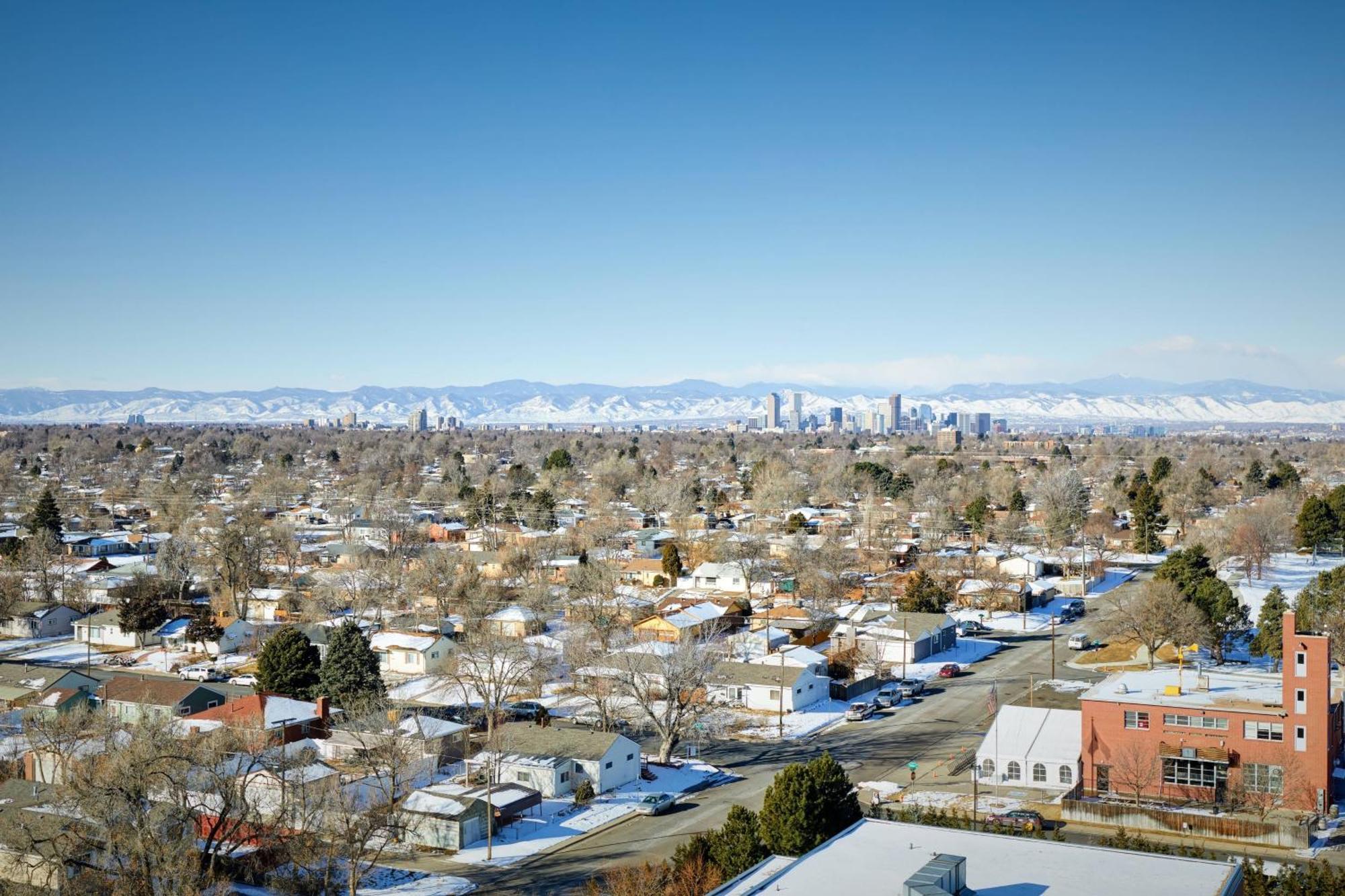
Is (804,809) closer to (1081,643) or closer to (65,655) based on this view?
(1081,643)

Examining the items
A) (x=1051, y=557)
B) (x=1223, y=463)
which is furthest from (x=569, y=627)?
(x=1223, y=463)

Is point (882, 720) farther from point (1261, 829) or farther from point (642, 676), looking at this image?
point (1261, 829)

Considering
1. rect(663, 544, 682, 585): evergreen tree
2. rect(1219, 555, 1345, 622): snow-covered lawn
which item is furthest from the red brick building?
rect(663, 544, 682, 585): evergreen tree

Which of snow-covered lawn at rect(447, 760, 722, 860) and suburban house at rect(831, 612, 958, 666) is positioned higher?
suburban house at rect(831, 612, 958, 666)

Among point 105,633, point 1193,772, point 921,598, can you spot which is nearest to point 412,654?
point 105,633

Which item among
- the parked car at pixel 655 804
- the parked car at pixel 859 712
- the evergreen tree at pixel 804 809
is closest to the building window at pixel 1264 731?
the evergreen tree at pixel 804 809

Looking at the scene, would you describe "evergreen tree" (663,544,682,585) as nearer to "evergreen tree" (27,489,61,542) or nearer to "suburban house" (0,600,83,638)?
"suburban house" (0,600,83,638)

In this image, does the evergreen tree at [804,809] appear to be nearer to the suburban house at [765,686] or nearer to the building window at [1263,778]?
the building window at [1263,778]
